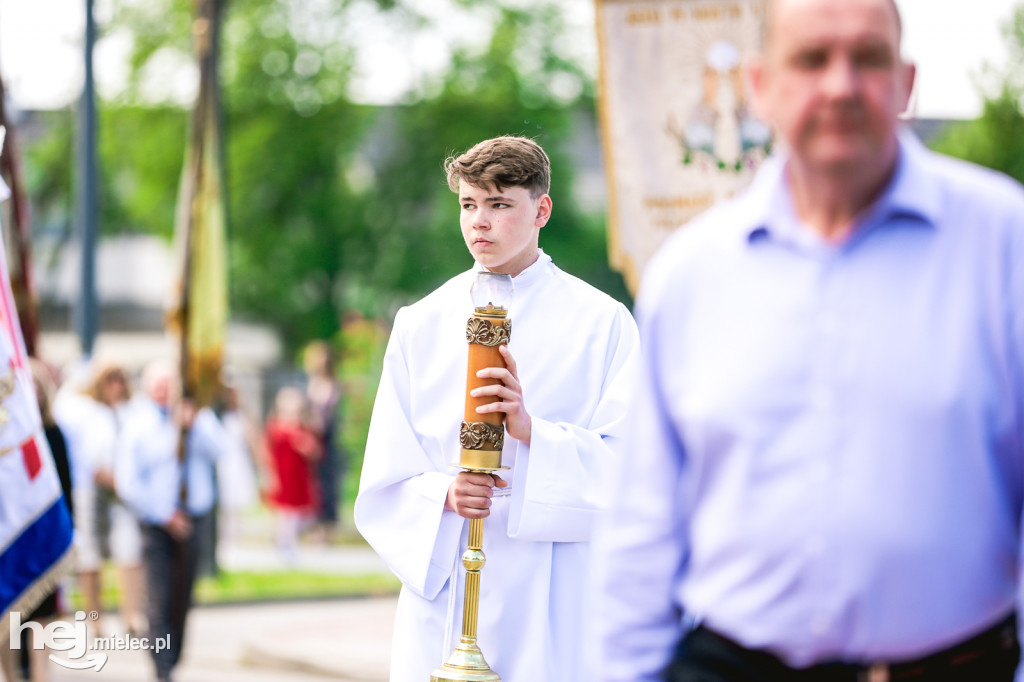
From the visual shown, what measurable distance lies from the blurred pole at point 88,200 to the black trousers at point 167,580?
2978mm

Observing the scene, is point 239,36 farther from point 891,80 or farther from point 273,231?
point 891,80

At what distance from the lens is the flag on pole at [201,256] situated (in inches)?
375

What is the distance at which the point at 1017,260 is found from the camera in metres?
2.11

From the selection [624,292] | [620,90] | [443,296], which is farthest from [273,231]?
[443,296]

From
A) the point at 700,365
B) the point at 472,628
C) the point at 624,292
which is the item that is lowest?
the point at 624,292

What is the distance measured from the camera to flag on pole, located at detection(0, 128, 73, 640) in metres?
4.73

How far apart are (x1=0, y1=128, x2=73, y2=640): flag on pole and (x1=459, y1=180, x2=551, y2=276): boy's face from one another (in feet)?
5.49

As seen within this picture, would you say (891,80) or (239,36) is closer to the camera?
(891,80)

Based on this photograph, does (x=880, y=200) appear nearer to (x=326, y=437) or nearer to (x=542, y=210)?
(x=542, y=210)

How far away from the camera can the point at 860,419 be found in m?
2.12

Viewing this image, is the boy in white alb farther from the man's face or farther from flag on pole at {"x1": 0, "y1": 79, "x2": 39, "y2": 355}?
flag on pole at {"x1": 0, "y1": 79, "x2": 39, "y2": 355}

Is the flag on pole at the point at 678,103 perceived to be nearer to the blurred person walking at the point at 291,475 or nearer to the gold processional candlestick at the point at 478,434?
the gold processional candlestick at the point at 478,434

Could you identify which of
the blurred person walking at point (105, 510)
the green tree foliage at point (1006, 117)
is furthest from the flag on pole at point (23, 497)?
the green tree foliage at point (1006, 117)

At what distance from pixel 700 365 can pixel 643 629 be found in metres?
0.43
